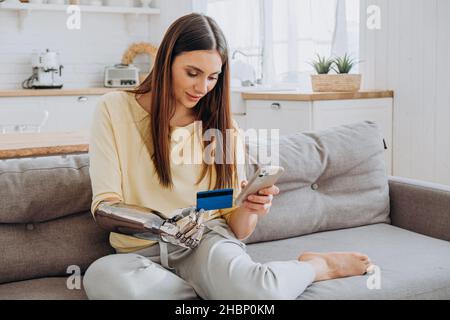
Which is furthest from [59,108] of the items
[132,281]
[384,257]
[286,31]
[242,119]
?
[132,281]

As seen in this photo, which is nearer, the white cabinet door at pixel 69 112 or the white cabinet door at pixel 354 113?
the white cabinet door at pixel 354 113

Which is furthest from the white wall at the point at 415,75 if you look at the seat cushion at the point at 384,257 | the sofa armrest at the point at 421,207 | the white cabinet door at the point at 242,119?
the seat cushion at the point at 384,257

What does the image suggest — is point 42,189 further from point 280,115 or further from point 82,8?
point 82,8

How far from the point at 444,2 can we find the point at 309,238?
71.1 inches

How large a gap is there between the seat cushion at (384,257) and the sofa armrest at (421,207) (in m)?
0.06

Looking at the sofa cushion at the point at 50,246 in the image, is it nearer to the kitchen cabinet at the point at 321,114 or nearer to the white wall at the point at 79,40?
the kitchen cabinet at the point at 321,114

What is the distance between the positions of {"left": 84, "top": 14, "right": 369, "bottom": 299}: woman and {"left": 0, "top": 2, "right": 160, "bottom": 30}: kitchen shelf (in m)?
3.79

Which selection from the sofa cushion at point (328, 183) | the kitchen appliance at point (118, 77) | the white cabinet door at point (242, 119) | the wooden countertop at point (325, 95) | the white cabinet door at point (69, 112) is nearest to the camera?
the sofa cushion at point (328, 183)

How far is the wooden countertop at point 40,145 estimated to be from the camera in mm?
2361

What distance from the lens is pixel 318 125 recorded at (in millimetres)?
3643

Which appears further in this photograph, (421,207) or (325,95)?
(325,95)

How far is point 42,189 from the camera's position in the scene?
1.94 metres

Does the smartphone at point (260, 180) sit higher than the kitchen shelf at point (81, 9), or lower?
lower

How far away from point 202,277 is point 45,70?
3996 mm
